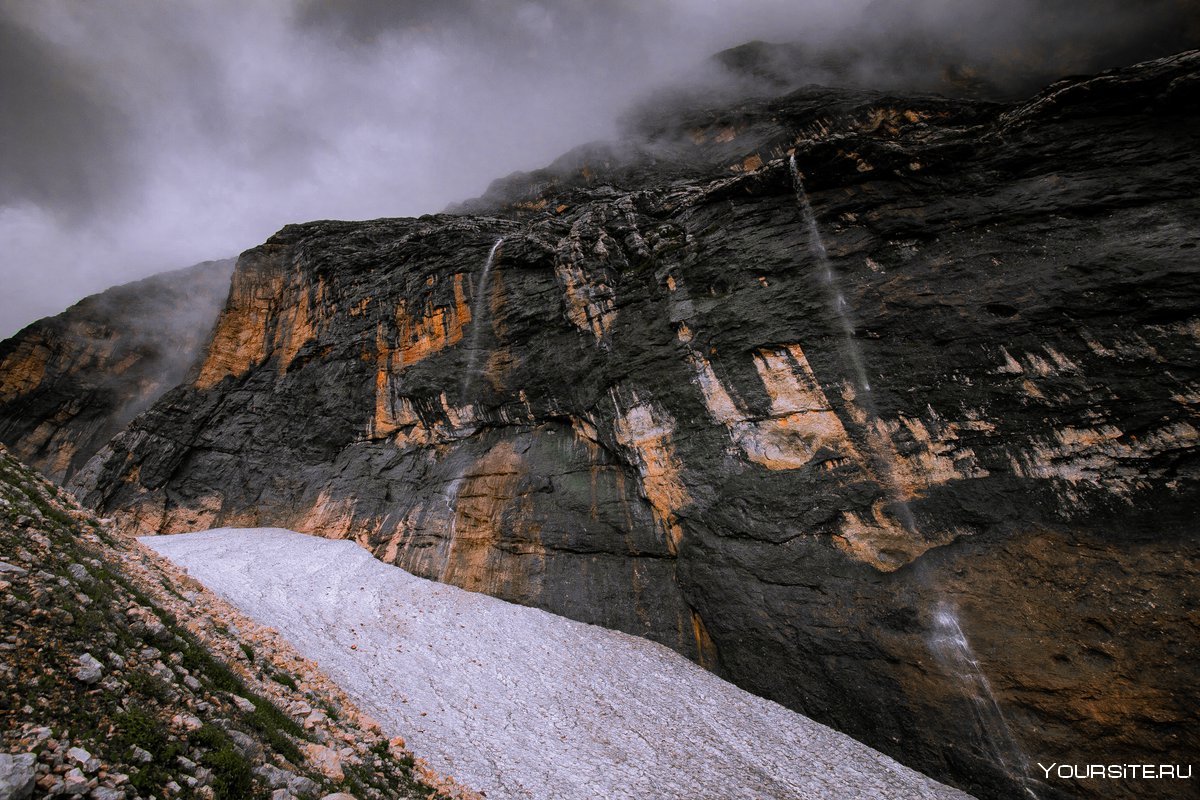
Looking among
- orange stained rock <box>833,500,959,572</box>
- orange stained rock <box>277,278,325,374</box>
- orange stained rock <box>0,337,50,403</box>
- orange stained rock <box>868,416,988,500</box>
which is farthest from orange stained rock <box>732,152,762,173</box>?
orange stained rock <box>0,337,50,403</box>

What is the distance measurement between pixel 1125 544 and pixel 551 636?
1502 cm

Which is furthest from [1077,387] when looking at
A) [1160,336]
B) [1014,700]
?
[1014,700]

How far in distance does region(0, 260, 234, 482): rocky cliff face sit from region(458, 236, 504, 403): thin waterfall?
29906 millimetres

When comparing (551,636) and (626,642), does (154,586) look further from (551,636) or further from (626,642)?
(626,642)

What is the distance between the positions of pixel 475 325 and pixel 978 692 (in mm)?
22596

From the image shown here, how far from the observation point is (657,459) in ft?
56.5

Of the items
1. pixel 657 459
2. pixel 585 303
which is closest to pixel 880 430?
pixel 657 459

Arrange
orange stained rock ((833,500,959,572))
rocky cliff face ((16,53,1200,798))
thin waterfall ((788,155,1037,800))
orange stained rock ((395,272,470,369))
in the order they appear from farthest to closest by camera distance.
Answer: orange stained rock ((395,272,470,369)) < orange stained rock ((833,500,959,572)) < rocky cliff face ((16,53,1200,798)) < thin waterfall ((788,155,1037,800))

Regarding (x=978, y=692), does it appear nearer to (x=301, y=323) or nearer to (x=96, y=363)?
(x=301, y=323)

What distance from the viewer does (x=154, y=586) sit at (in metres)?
8.80

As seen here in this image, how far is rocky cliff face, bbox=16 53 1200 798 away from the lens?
411 inches

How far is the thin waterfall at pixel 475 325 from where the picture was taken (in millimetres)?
23719

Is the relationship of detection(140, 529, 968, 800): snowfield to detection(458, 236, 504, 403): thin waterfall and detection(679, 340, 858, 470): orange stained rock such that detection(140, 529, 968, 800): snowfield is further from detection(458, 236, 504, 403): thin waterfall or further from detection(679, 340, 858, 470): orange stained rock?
detection(458, 236, 504, 403): thin waterfall

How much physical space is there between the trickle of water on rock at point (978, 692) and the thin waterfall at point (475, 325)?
2020cm
